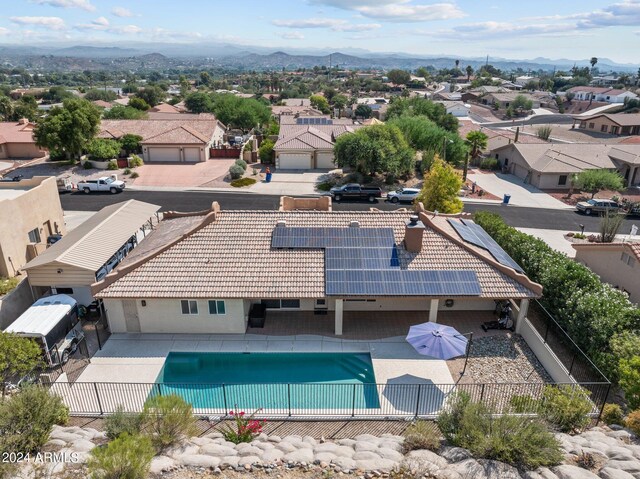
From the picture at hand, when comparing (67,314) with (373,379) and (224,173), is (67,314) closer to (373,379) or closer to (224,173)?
(373,379)

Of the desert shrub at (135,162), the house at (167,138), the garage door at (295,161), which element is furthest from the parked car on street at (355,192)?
the desert shrub at (135,162)

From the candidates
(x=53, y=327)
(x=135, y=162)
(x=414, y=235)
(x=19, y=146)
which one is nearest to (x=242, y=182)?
(x=135, y=162)

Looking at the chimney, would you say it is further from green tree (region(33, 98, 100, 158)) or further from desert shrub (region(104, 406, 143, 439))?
green tree (region(33, 98, 100, 158))

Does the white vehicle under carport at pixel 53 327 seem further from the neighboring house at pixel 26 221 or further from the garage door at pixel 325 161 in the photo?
the garage door at pixel 325 161

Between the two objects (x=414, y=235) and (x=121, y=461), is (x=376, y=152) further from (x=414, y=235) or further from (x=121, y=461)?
(x=121, y=461)

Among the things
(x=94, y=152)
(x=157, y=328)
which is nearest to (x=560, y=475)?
(x=157, y=328)

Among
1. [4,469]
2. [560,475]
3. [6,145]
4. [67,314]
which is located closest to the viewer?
[4,469]

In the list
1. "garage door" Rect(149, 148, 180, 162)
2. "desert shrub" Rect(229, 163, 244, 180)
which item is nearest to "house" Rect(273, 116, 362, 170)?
"desert shrub" Rect(229, 163, 244, 180)
